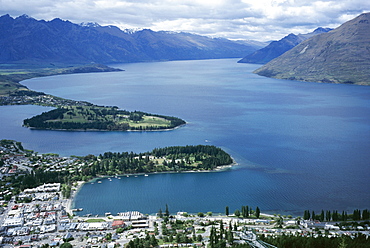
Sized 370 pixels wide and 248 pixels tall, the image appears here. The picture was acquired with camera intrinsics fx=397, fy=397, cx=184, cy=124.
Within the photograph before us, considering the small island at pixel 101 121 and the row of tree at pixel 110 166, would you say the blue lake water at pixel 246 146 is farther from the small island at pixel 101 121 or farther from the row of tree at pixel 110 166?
the small island at pixel 101 121

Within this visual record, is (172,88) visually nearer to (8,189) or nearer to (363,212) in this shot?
(8,189)

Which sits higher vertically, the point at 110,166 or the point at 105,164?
the point at 105,164

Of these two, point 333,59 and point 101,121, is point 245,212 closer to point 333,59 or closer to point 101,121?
point 101,121

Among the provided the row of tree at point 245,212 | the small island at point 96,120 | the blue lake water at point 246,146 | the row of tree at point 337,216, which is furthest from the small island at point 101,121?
the row of tree at point 337,216

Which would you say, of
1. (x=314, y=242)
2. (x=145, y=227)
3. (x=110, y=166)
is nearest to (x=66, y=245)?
(x=145, y=227)

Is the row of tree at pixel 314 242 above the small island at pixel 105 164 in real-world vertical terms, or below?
below

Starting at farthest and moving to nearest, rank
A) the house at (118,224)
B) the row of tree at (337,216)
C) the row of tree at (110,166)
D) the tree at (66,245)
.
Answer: the row of tree at (110,166) → the row of tree at (337,216) → the house at (118,224) → the tree at (66,245)

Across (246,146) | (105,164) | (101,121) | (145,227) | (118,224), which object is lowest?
(145,227)
